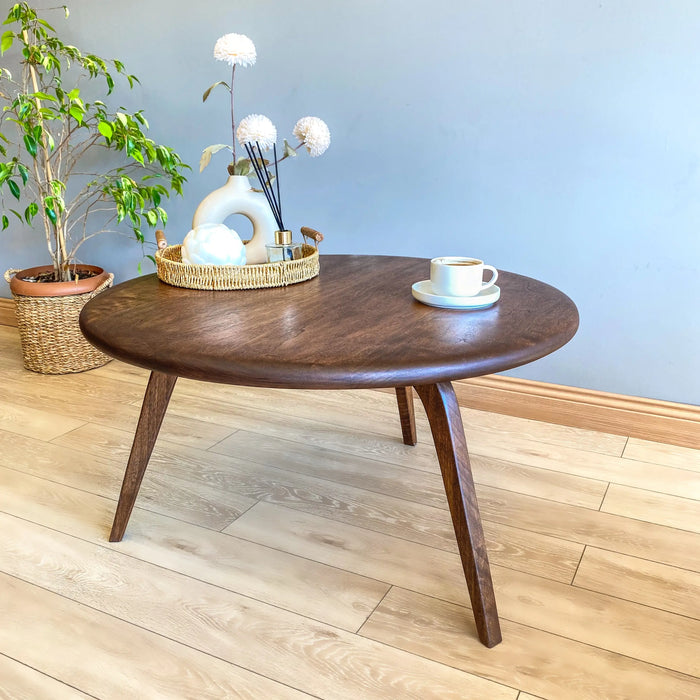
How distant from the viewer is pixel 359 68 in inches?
72.6

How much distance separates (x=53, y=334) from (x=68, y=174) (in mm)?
545

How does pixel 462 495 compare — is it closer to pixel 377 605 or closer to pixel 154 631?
pixel 377 605

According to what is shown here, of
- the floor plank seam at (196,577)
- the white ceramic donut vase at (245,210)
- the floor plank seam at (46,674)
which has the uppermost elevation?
the white ceramic donut vase at (245,210)

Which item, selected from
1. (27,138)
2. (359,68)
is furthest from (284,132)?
(27,138)

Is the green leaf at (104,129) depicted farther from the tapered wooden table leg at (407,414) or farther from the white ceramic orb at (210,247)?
the tapered wooden table leg at (407,414)

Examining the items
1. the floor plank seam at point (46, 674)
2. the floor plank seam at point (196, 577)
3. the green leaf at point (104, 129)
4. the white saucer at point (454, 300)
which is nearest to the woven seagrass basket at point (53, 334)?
the green leaf at point (104, 129)

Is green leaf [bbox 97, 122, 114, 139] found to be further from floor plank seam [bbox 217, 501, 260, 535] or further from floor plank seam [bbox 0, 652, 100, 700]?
floor plank seam [bbox 0, 652, 100, 700]

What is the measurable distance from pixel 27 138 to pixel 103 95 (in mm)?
553

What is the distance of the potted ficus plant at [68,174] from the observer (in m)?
1.97

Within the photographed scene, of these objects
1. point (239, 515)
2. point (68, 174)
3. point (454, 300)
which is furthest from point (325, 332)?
point (68, 174)

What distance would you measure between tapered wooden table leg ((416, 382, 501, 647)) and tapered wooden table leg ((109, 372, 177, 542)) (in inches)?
18.5

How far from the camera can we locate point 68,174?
7.39 feet

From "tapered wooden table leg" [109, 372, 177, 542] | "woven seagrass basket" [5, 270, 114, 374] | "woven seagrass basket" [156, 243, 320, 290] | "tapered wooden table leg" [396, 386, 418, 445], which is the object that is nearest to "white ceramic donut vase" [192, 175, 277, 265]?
"woven seagrass basket" [156, 243, 320, 290]

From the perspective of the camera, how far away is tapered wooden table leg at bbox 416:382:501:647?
3.18 ft
